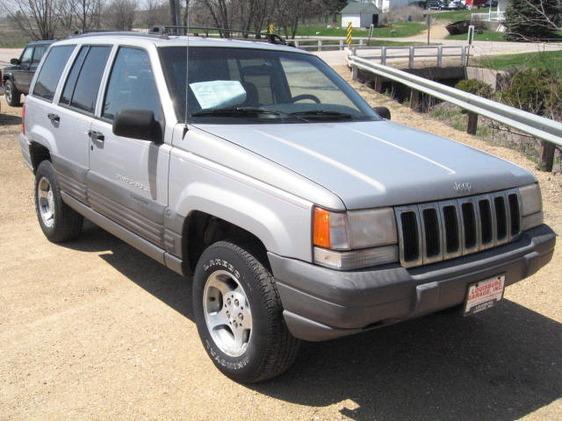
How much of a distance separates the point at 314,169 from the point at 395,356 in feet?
4.77

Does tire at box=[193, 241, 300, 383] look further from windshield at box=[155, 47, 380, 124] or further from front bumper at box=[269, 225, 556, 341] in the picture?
windshield at box=[155, 47, 380, 124]

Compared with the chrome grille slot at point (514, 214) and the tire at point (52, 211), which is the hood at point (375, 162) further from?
the tire at point (52, 211)

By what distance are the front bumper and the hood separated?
0.35 meters

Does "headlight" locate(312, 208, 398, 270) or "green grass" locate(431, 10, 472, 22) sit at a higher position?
"green grass" locate(431, 10, 472, 22)

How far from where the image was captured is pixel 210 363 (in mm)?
3781

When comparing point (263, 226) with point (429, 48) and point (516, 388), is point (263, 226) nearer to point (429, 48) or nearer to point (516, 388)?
point (516, 388)

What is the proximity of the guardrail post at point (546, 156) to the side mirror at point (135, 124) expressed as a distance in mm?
6065

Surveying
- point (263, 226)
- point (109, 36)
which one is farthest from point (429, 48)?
point (263, 226)

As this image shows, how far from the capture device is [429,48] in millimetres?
27266

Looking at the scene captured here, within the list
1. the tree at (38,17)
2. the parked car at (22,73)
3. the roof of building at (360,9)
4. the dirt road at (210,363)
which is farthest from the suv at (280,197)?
the roof of building at (360,9)

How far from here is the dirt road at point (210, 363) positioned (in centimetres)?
335

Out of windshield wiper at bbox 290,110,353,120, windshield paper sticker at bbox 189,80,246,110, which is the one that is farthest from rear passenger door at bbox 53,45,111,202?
windshield wiper at bbox 290,110,353,120

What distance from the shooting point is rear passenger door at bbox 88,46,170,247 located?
13.2 ft

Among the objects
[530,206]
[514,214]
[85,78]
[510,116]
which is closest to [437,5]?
[510,116]
